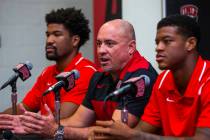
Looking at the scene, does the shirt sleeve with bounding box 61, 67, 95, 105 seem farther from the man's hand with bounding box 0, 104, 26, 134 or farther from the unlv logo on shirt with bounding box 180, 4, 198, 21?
the unlv logo on shirt with bounding box 180, 4, 198, 21

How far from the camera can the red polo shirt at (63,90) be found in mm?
3411

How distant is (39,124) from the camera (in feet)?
9.55

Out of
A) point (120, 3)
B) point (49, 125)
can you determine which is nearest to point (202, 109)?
point (49, 125)

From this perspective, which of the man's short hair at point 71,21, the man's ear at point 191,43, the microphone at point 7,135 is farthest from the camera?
the man's short hair at point 71,21

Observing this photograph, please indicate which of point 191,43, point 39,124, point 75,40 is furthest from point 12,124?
point 191,43

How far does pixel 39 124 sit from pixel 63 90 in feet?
1.90

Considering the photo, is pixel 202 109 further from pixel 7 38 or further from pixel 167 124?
pixel 7 38

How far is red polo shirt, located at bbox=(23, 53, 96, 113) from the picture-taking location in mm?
3411

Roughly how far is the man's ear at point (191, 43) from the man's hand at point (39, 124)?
2.70ft

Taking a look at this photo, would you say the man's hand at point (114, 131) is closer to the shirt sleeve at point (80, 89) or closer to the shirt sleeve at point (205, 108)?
the shirt sleeve at point (205, 108)

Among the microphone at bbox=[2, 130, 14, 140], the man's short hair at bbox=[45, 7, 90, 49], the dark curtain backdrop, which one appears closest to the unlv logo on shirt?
the dark curtain backdrop

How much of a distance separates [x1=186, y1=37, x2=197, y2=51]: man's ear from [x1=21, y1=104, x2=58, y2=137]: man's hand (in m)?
0.82

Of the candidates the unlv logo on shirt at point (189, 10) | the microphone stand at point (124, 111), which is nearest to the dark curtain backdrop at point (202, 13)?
the unlv logo on shirt at point (189, 10)

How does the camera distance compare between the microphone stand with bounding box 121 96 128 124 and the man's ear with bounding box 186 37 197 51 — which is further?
the man's ear with bounding box 186 37 197 51
